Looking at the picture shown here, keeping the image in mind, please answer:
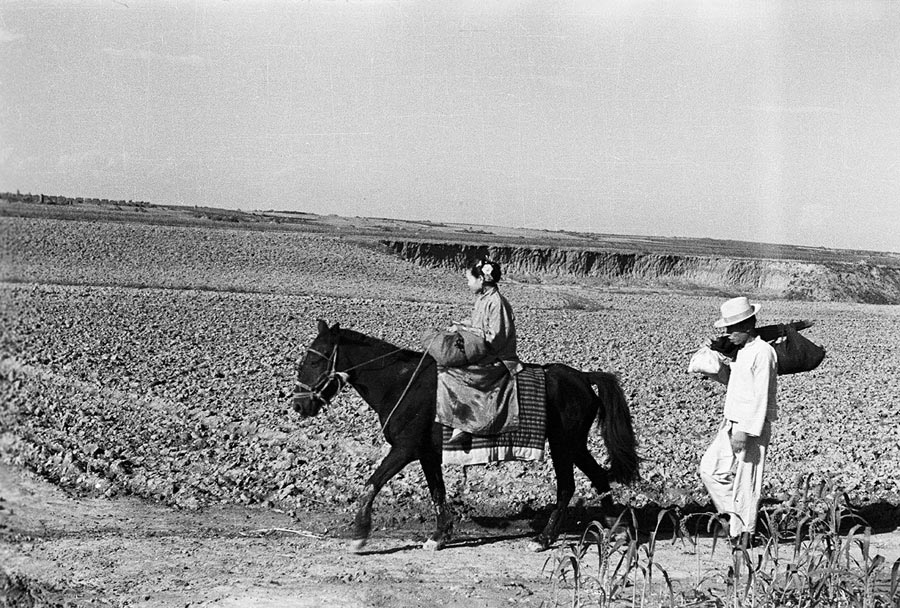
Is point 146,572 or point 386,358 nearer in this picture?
point 146,572

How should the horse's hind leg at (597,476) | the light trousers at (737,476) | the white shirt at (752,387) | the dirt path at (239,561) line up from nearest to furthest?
the dirt path at (239,561)
the white shirt at (752,387)
the light trousers at (737,476)
the horse's hind leg at (597,476)

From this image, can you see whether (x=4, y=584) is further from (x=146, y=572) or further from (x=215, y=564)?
(x=215, y=564)

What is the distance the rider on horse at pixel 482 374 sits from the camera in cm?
750

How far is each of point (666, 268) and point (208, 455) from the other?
50996 mm

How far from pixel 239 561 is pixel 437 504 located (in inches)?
61.5

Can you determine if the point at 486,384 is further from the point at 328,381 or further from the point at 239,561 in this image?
the point at 239,561

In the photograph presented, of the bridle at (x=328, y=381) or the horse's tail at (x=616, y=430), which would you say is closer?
the bridle at (x=328, y=381)

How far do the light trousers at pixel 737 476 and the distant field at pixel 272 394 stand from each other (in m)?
2.23

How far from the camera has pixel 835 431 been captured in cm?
1255

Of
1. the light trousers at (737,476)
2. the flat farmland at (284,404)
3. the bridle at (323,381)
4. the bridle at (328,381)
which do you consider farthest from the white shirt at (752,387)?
the bridle at (323,381)

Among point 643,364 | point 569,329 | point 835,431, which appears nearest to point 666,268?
point 569,329

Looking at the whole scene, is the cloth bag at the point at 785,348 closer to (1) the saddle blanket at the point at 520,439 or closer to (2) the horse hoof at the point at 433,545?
(1) the saddle blanket at the point at 520,439

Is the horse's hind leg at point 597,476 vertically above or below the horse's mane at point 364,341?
below

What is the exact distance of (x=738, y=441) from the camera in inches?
265
